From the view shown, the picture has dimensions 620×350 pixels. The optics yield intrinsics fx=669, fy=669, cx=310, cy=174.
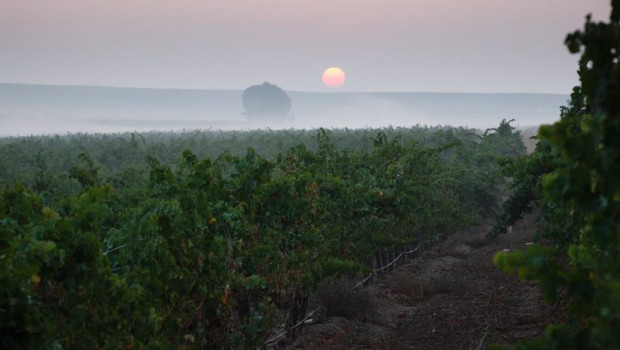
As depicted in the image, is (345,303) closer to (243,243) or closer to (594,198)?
(243,243)

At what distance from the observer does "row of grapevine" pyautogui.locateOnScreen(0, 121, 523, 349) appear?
689 cm

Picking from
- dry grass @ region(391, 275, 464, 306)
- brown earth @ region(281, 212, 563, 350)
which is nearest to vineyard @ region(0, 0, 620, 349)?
brown earth @ region(281, 212, 563, 350)

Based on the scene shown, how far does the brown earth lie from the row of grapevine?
138 cm

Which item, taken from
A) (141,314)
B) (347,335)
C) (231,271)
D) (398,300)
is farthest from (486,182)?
(141,314)

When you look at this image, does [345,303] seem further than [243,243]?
Yes

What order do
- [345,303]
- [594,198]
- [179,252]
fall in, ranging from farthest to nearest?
[345,303] < [179,252] < [594,198]

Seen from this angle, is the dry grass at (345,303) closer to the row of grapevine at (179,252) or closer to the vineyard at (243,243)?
the vineyard at (243,243)

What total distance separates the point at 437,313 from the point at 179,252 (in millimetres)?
10323

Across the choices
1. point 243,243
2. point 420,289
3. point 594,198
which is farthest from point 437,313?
point 594,198

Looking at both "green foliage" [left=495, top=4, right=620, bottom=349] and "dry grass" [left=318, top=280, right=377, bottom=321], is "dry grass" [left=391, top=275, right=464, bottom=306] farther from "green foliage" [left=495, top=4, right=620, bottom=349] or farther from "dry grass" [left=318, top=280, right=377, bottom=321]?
"green foliage" [left=495, top=4, right=620, bottom=349]

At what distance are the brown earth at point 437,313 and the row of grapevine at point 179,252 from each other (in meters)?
1.38

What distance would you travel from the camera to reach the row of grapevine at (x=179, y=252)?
22.6 feet

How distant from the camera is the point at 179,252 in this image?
31.0 ft

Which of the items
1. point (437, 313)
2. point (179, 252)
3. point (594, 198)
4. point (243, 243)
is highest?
point (594, 198)
